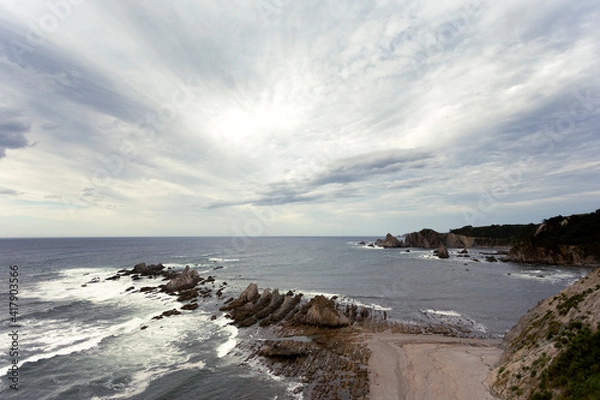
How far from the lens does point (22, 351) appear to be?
94.3ft

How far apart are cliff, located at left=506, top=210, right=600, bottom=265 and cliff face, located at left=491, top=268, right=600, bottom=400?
8649 centimetres

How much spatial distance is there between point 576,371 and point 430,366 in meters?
11.5

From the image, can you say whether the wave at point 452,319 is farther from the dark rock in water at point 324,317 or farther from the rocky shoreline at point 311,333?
the dark rock in water at point 324,317

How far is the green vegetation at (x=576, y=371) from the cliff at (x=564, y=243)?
95.9 m

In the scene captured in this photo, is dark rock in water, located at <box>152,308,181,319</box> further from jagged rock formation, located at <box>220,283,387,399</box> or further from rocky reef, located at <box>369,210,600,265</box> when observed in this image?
rocky reef, located at <box>369,210,600,265</box>

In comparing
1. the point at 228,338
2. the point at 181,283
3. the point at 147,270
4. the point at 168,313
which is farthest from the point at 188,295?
the point at 147,270

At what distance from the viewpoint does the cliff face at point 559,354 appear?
14.4 metres

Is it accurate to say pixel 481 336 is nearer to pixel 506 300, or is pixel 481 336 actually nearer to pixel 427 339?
pixel 427 339

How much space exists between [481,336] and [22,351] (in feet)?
174

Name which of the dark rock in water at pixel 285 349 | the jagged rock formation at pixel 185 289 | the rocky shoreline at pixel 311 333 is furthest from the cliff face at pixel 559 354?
the jagged rock formation at pixel 185 289

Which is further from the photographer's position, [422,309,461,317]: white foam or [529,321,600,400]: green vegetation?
[422,309,461,317]: white foam

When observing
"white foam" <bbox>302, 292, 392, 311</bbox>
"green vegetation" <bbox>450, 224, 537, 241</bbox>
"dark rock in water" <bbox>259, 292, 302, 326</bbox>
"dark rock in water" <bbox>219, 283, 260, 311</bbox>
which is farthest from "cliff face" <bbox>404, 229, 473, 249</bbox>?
"dark rock in water" <bbox>219, 283, 260, 311</bbox>

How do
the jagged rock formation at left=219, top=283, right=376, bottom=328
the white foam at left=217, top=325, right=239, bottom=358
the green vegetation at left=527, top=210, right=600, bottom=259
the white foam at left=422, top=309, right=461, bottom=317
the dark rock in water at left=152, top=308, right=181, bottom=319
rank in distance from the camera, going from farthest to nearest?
the green vegetation at left=527, top=210, right=600, bottom=259
the dark rock in water at left=152, top=308, right=181, bottom=319
the white foam at left=422, top=309, right=461, bottom=317
the jagged rock formation at left=219, top=283, right=376, bottom=328
the white foam at left=217, top=325, right=239, bottom=358

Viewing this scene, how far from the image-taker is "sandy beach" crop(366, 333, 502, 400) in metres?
20.1
